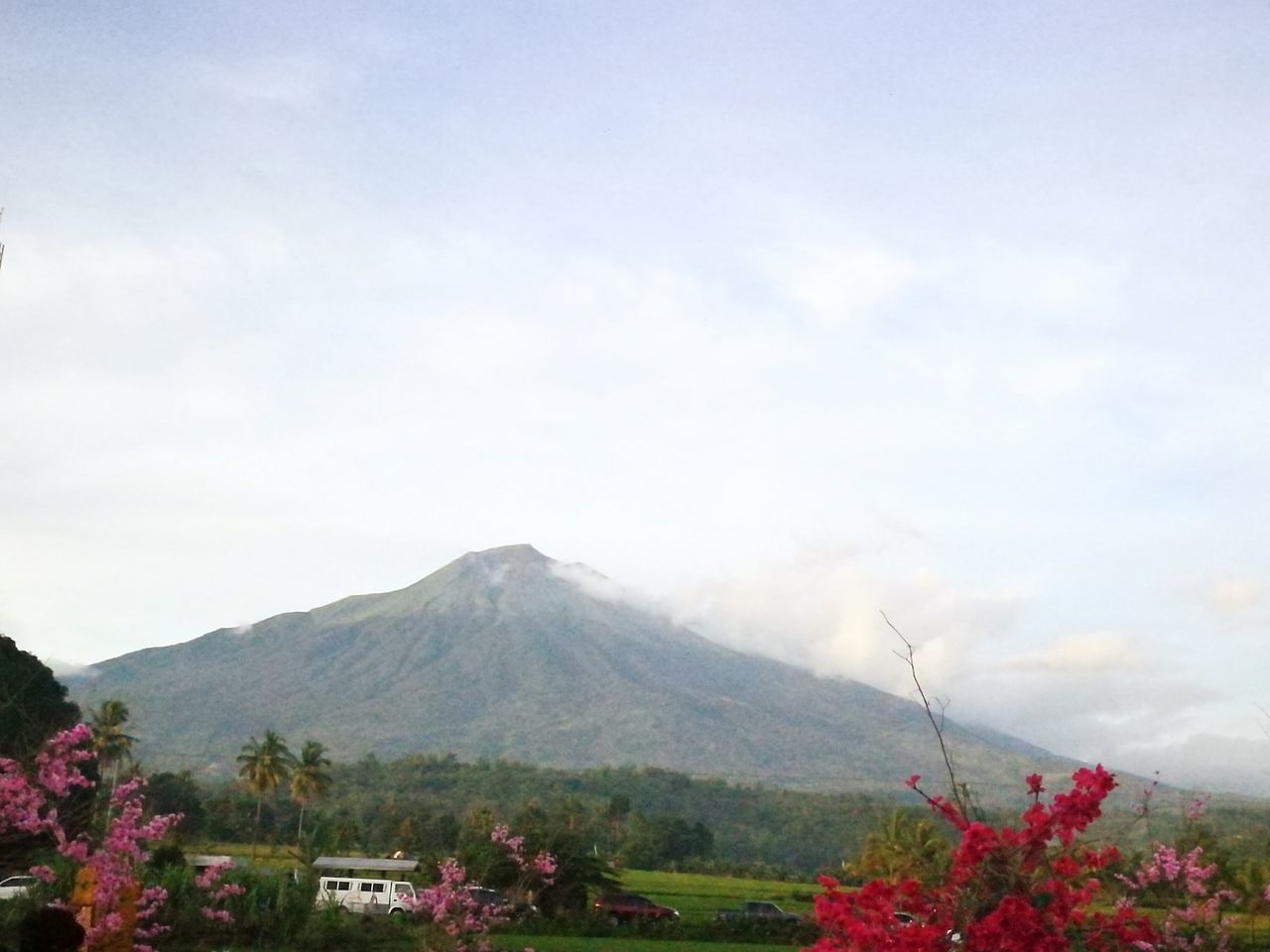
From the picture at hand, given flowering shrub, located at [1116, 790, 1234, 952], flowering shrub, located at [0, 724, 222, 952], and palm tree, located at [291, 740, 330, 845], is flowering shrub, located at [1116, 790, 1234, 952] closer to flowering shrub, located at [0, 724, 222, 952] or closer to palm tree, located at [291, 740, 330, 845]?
flowering shrub, located at [0, 724, 222, 952]

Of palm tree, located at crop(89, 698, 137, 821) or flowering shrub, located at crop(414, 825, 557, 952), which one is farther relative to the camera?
palm tree, located at crop(89, 698, 137, 821)

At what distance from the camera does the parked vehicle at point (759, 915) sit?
135ft

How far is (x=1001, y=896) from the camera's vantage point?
6281mm

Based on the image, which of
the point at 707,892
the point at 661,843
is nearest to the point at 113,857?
the point at 707,892

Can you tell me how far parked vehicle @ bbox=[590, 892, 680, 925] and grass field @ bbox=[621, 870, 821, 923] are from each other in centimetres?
99

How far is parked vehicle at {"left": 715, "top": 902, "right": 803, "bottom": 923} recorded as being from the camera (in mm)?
41000

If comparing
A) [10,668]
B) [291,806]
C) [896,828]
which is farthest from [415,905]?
[291,806]

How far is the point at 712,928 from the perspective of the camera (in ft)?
132

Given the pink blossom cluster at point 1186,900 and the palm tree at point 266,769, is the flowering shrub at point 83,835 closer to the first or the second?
the pink blossom cluster at point 1186,900

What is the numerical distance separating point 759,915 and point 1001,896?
122ft

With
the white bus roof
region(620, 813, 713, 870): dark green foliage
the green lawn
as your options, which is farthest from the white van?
region(620, 813, 713, 870): dark green foliage

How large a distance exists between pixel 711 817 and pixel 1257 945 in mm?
89608

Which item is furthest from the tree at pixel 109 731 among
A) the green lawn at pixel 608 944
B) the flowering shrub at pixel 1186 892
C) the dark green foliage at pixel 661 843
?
the flowering shrub at pixel 1186 892

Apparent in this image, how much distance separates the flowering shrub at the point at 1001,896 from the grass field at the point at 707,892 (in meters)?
36.3
